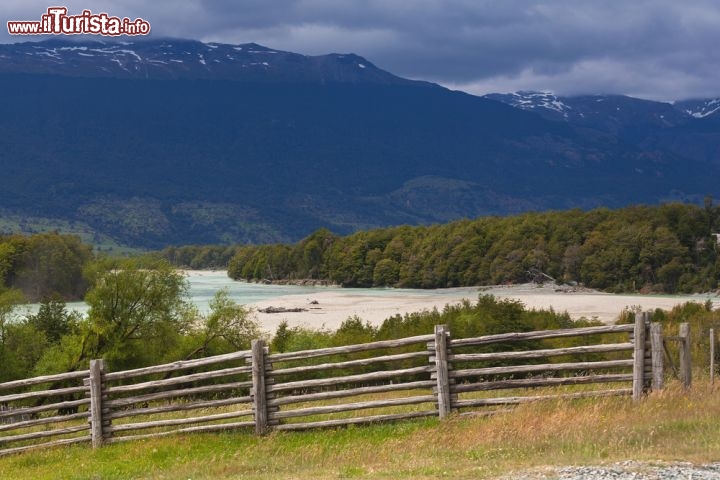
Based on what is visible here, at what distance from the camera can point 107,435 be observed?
17.2m

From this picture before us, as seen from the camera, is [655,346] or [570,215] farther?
[570,215]

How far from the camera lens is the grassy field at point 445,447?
11906 millimetres

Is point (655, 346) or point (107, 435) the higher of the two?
point (655, 346)

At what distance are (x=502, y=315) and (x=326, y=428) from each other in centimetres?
3290

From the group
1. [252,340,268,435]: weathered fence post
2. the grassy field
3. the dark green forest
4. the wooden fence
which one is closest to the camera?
the grassy field

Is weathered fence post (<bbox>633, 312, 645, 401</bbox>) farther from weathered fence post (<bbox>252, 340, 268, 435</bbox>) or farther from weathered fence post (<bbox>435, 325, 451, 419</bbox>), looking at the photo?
weathered fence post (<bbox>252, 340, 268, 435</bbox>)

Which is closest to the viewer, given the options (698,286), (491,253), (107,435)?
(107,435)

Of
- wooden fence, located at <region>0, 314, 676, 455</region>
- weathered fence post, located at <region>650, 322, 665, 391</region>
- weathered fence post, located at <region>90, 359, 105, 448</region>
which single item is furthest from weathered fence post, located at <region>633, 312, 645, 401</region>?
weathered fence post, located at <region>90, 359, 105, 448</region>

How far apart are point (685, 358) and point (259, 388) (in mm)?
6785

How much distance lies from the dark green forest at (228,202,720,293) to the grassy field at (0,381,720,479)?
103m

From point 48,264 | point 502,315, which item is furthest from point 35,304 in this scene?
point 502,315

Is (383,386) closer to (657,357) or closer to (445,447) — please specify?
(445,447)

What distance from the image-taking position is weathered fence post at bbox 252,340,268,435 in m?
16.0

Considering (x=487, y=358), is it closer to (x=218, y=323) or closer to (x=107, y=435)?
(x=107, y=435)
